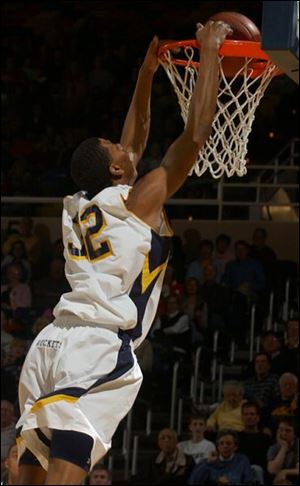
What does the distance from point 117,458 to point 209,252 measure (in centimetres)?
279

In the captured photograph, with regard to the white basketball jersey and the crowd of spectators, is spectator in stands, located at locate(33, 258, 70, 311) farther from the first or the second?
the white basketball jersey

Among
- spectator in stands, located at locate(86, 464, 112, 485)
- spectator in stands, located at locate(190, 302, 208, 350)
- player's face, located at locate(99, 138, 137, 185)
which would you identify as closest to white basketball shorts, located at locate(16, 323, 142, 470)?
player's face, located at locate(99, 138, 137, 185)

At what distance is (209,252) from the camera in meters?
13.5

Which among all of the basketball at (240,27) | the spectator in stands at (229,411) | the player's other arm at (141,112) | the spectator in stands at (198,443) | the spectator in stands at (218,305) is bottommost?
the spectator in stands at (198,443)

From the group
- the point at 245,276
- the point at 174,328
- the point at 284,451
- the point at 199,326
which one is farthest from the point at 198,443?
the point at 245,276

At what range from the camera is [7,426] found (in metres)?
11.1

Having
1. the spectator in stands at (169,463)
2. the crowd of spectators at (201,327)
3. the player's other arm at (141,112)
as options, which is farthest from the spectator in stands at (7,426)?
the player's other arm at (141,112)

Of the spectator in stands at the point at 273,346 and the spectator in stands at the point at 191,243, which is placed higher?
the spectator in stands at the point at 191,243

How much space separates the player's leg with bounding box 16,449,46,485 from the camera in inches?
192

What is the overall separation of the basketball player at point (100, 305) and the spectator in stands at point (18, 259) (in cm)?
859

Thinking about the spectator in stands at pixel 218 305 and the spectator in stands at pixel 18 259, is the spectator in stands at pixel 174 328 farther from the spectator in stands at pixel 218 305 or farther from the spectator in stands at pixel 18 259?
the spectator in stands at pixel 18 259

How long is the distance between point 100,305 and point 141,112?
1.28 metres

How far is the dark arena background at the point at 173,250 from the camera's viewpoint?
10.8 meters

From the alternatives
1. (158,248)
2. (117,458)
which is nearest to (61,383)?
(158,248)
